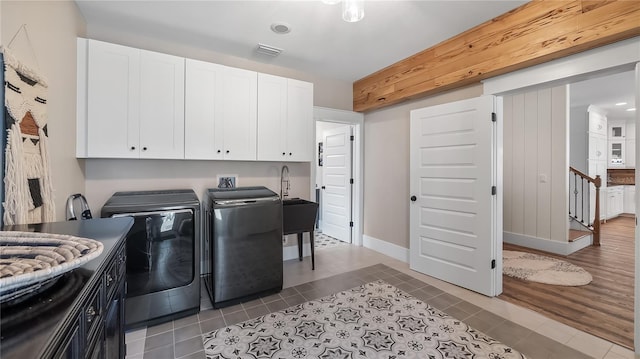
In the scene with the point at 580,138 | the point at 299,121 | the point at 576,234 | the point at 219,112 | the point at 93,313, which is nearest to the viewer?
the point at 93,313

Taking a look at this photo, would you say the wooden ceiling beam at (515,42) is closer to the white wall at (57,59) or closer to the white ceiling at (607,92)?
the white ceiling at (607,92)

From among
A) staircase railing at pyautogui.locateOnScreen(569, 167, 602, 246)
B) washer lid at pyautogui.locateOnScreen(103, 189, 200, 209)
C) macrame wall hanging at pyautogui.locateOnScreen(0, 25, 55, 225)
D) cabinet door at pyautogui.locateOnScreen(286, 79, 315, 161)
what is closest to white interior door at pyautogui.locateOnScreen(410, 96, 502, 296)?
cabinet door at pyautogui.locateOnScreen(286, 79, 315, 161)

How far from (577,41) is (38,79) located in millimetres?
3527

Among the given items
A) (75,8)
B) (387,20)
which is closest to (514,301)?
(387,20)

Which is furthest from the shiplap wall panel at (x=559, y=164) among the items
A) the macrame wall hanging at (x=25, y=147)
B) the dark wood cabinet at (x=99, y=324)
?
the macrame wall hanging at (x=25, y=147)

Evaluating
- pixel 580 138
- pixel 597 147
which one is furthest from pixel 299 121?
pixel 597 147

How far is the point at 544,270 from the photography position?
11.1 feet

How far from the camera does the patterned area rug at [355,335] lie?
74.1 inches

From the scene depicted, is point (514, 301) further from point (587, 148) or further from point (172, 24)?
point (587, 148)

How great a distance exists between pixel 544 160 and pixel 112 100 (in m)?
5.70

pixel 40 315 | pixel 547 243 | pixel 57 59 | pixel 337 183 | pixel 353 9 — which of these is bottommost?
pixel 547 243

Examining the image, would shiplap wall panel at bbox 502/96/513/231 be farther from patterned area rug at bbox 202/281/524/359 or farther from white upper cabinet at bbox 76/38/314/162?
white upper cabinet at bbox 76/38/314/162

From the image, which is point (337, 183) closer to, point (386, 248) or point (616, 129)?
point (386, 248)

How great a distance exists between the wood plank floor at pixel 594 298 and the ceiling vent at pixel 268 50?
349 centimetres
